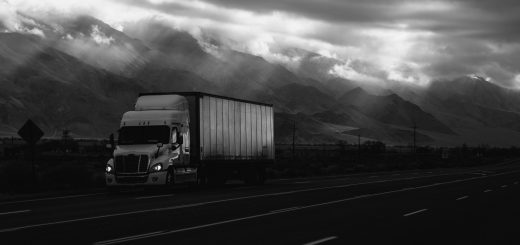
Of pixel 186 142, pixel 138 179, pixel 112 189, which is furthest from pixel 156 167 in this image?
pixel 186 142

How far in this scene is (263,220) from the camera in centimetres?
1769

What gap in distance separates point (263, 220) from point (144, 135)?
1378cm

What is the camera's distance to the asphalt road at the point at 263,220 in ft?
46.1

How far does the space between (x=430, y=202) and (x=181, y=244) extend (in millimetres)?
13886

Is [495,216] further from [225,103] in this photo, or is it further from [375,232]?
[225,103]

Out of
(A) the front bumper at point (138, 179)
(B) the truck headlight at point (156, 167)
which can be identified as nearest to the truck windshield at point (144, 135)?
(B) the truck headlight at point (156, 167)

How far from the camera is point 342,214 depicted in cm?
1973

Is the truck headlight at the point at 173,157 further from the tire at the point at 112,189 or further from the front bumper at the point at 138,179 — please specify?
the tire at the point at 112,189

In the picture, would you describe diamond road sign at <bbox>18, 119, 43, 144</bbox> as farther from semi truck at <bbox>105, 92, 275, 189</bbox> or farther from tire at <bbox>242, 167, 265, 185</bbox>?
tire at <bbox>242, 167, 265, 185</bbox>

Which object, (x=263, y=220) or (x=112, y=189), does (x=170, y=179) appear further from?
(x=263, y=220)

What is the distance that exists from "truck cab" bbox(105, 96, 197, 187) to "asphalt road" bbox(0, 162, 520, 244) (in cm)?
331

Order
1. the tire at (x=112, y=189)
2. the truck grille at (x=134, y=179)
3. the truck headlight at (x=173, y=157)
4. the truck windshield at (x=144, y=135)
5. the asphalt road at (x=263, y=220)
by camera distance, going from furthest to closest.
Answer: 1. the truck windshield at (x=144, y=135)
2. the truck headlight at (x=173, y=157)
3. the tire at (x=112, y=189)
4. the truck grille at (x=134, y=179)
5. the asphalt road at (x=263, y=220)

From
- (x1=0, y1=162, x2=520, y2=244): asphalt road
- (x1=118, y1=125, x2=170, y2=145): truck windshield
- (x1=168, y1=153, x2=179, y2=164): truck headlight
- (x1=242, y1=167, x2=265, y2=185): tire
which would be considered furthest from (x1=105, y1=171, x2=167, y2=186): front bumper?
(x1=242, y1=167, x2=265, y2=185): tire

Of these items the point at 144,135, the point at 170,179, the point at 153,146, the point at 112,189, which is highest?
the point at 144,135
